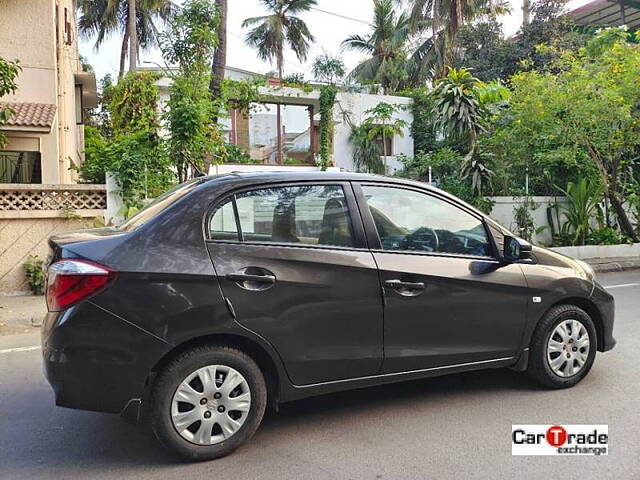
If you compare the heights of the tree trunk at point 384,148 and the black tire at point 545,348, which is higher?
the tree trunk at point 384,148

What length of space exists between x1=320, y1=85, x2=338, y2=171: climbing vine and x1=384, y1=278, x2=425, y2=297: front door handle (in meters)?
15.8

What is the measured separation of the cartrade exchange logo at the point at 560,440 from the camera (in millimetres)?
3447

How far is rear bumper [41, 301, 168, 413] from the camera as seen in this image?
3.07m

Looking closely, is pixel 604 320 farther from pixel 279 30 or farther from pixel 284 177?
pixel 279 30

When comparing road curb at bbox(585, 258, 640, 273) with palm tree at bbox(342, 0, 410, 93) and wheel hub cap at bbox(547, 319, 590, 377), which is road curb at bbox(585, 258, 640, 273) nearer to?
wheel hub cap at bbox(547, 319, 590, 377)

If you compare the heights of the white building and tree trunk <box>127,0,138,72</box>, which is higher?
tree trunk <box>127,0,138,72</box>

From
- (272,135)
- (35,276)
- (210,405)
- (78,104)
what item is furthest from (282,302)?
(272,135)

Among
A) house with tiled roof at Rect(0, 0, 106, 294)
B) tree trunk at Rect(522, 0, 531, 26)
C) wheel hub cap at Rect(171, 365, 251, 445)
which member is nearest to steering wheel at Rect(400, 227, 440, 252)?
wheel hub cap at Rect(171, 365, 251, 445)

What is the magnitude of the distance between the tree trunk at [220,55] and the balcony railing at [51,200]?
4220mm

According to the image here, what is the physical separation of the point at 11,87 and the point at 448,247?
292 inches

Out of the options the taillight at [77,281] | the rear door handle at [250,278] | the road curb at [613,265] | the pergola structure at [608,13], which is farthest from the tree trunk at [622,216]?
the pergola structure at [608,13]

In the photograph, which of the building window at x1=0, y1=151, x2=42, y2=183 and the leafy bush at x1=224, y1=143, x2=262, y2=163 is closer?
the building window at x1=0, y1=151, x2=42, y2=183

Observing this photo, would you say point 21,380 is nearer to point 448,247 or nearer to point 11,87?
point 448,247

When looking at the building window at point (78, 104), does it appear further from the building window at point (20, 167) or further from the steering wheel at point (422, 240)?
the steering wheel at point (422, 240)
